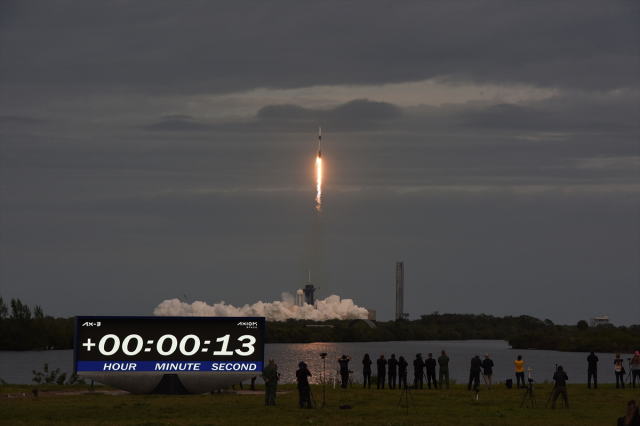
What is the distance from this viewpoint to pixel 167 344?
39438mm

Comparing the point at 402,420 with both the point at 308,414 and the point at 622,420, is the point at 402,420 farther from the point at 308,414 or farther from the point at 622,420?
the point at 622,420

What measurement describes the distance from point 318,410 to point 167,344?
10236mm

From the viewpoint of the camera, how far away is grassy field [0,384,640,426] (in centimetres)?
2884

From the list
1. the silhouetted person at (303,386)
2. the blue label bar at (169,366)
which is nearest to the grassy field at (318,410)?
the silhouetted person at (303,386)

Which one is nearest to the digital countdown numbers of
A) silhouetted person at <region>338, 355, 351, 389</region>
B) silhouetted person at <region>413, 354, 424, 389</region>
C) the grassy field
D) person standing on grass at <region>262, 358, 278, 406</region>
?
the grassy field

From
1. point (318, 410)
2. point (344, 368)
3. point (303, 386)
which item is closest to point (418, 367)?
point (344, 368)

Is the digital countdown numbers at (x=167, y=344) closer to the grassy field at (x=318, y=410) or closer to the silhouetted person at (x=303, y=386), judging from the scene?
the grassy field at (x=318, y=410)

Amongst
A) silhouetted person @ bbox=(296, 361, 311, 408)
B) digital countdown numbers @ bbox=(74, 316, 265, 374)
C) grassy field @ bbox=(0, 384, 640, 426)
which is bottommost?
grassy field @ bbox=(0, 384, 640, 426)

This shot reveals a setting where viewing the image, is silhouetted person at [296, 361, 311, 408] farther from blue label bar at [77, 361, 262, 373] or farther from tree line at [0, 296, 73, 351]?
tree line at [0, 296, 73, 351]

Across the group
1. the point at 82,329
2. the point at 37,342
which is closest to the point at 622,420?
the point at 82,329

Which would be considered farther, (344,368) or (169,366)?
(344,368)

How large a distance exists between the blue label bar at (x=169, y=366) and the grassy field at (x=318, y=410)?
1271 mm

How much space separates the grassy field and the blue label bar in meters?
1.27

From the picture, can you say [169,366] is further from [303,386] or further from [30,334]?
[30,334]
